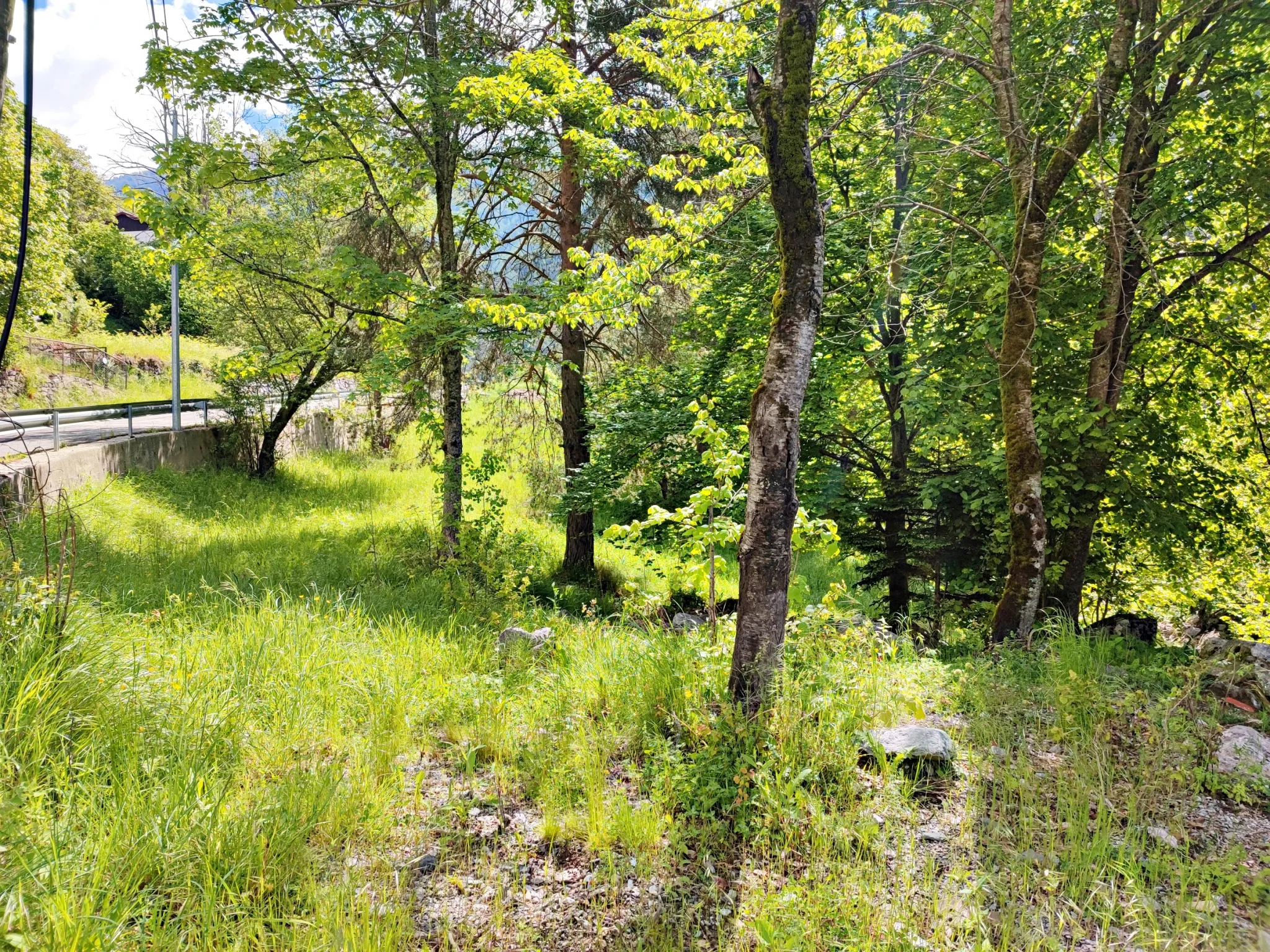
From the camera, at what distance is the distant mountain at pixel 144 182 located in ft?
30.3

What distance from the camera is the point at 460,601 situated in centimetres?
771

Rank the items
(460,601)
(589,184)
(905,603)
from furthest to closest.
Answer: (589,184), (905,603), (460,601)

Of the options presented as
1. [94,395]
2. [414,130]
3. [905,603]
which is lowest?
[905,603]

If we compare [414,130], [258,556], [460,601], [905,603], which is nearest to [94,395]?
[258,556]

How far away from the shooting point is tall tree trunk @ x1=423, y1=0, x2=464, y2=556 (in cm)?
916

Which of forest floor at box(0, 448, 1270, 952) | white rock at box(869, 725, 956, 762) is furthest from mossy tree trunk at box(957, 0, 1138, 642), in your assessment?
white rock at box(869, 725, 956, 762)

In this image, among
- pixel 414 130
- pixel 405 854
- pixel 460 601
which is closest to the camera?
pixel 405 854

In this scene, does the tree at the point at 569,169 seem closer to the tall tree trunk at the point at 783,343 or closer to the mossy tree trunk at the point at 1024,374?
the tall tree trunk at the point at 783,343

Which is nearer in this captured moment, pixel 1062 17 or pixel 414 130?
pixel 1062 17

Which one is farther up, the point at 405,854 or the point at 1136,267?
the point at 1136,267

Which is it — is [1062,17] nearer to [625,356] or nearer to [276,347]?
[625,356]

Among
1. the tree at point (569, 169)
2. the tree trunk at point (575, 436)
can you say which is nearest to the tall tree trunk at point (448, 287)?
the tree at point (569, 169)

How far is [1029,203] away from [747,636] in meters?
4.55

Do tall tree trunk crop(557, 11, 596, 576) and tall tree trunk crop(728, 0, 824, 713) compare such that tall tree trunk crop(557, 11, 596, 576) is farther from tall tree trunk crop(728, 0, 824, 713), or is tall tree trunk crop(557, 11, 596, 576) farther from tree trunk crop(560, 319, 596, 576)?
tall tree trunk crop(728, 0, 824, 713)
